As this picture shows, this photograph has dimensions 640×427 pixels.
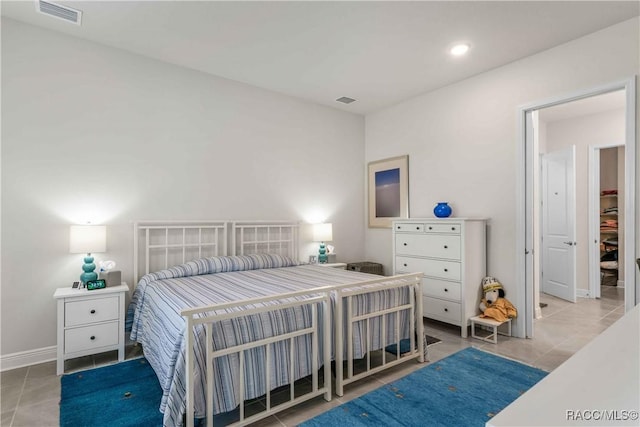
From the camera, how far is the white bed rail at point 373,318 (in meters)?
2.26

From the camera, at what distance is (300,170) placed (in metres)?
4.50

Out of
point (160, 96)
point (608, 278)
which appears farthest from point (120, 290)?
point (608, 278)

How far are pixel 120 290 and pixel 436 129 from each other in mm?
3855

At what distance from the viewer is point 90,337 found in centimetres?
269

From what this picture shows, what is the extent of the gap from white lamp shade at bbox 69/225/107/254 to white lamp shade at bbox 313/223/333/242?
7.75 ft

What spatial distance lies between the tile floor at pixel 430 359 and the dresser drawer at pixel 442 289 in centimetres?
39

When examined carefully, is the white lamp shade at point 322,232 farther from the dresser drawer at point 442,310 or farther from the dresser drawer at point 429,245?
the dresser drawer at point 442,310

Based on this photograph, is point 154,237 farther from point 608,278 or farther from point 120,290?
point 608,278

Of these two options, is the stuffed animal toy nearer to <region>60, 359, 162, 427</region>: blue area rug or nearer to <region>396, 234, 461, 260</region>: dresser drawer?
<region>396, 234, 461, 260</region>: dresser drawer

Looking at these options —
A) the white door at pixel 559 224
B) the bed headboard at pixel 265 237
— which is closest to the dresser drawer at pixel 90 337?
the bed headboard at pixel 265 237

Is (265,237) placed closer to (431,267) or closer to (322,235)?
(322,235)

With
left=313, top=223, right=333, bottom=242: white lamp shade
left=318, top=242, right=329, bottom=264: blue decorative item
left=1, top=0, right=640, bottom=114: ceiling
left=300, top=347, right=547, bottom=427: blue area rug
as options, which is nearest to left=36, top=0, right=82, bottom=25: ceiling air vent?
left=1, top=0, right=640, bottom=114: ceiling

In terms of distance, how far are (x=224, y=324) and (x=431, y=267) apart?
2549mm

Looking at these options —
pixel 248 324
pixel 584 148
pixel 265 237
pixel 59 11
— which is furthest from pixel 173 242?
pixel 584 148
